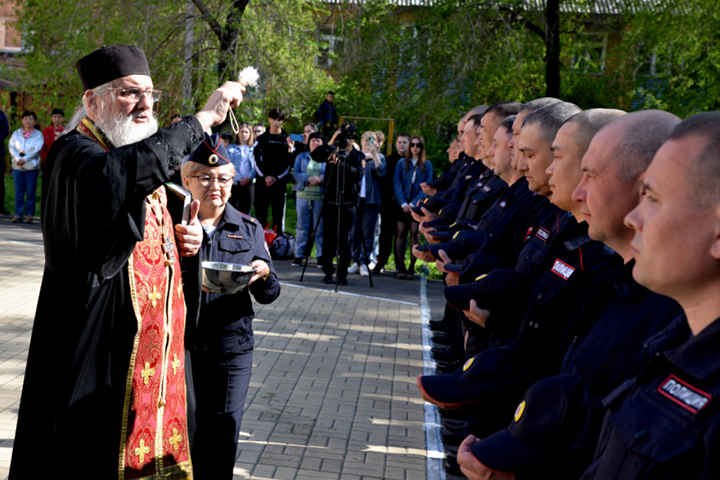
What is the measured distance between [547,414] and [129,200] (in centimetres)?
157

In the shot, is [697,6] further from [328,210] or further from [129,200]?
[129,200]

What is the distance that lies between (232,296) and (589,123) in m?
1.98

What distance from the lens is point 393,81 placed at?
800 inches

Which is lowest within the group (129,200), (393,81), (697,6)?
(129,200)

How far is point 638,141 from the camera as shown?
7.48ft

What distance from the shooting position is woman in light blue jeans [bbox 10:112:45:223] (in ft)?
47.5

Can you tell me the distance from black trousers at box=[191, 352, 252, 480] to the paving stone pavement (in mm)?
757

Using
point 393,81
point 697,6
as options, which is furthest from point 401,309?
point 393,81

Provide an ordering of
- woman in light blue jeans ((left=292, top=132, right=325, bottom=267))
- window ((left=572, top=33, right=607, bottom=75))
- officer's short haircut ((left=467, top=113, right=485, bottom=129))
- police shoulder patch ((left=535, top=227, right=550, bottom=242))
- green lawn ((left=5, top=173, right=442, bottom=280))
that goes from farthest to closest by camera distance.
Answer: window ((left=572, top=33, right=607, bottom=75)), green lawn ((left=5, top=173, right=442, bottom=280)), woman in light blue jeans ((left=292, top=132, right=325, bottom=267)), officer's short haircut ((left=467, top=113, right=485, bottom=129)), police shoulder patch ((left=535, top=227, right=550, bottom=242))

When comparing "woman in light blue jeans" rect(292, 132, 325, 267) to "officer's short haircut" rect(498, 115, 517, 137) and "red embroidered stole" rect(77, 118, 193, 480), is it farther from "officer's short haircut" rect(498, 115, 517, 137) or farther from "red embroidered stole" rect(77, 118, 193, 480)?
"red embroidered stole" rect(77, 118, 193, 480)

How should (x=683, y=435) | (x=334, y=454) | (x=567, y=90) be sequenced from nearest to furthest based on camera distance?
(x=683, y=435) → (x=334, y=454) → (x=567, y=90)

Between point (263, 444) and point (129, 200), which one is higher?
point (129, 200)

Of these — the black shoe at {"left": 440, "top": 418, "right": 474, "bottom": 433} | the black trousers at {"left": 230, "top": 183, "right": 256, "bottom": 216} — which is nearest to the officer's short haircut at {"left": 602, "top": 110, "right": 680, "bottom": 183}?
the black shoe at {"left": 440, "top": 418, "right": 474, "bottom": 433}

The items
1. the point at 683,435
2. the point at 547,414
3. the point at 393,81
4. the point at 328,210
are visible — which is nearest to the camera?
the point at 683,435
